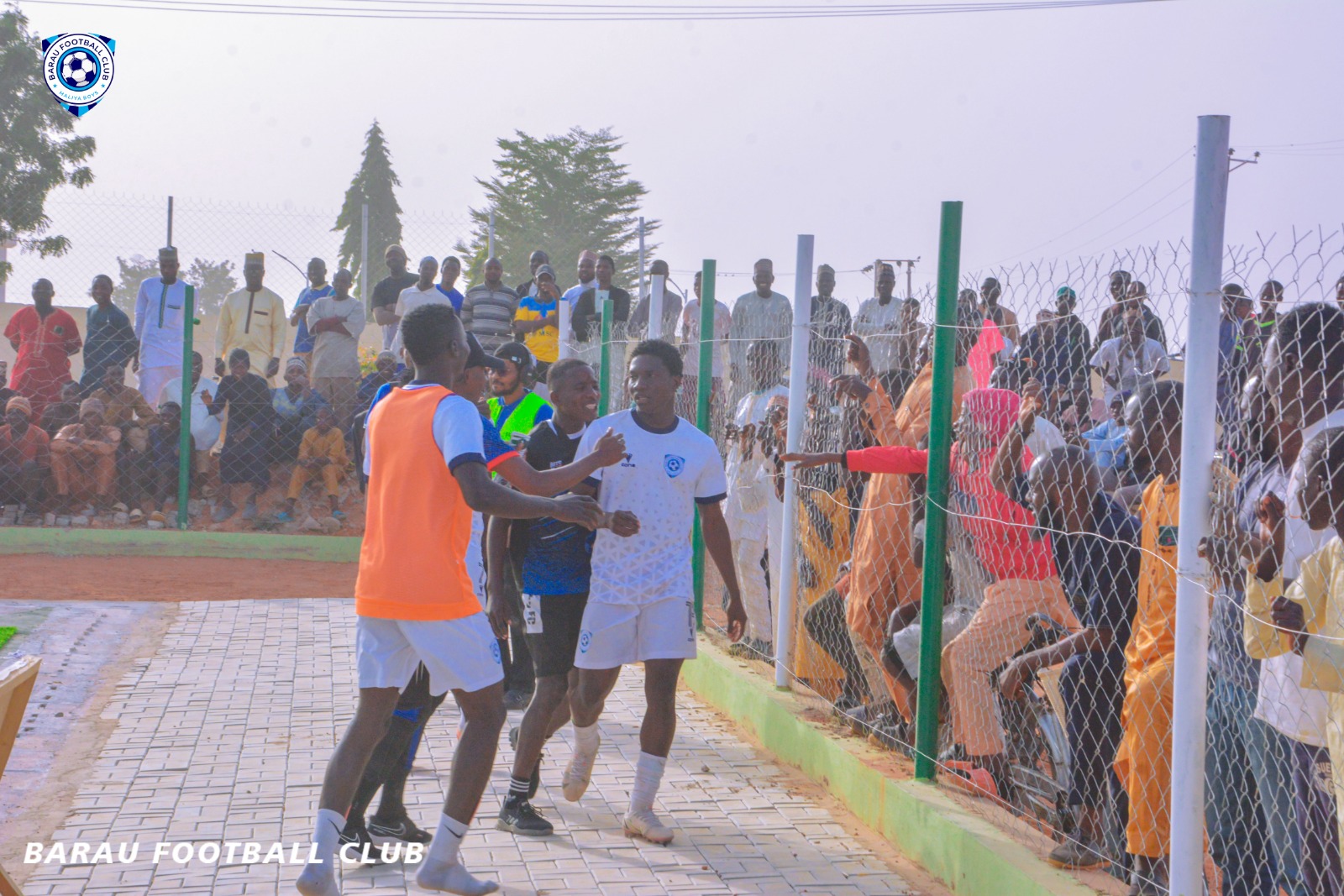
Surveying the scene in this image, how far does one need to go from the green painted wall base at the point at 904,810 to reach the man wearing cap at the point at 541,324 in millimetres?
6048

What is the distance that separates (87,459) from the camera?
1305cm

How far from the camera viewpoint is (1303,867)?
10.9 ft

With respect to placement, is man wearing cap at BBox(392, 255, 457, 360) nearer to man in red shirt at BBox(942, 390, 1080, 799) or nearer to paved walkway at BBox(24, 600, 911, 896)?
paved walkway at BBox(24, 600, 911, 896)

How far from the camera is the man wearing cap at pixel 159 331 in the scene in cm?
1356

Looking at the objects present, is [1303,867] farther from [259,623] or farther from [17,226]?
[17,226]

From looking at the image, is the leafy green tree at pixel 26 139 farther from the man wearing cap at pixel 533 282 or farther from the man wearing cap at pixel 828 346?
the man wearing cap at pixel 828 346

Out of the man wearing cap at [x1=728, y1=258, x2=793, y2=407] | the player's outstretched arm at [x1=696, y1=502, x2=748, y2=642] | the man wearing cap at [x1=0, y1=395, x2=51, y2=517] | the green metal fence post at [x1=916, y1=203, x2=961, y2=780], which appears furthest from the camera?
the man wearing cap at [x1=0, y1=395, x2=51, y2=517]

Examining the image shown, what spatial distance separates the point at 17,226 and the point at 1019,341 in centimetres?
2124

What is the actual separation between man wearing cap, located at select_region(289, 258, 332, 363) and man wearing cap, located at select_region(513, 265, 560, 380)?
102 inches

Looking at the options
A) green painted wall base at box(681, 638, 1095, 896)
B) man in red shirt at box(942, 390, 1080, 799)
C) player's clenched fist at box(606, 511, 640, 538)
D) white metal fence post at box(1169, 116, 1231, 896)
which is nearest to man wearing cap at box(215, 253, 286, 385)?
green painted wall base at box(681, 638, 1095, 896)

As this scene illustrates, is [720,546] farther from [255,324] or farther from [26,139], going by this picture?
[26,139]

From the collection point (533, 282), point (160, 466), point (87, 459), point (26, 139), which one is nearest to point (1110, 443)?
point (533, 282)

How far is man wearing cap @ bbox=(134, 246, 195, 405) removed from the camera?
44.5 feet

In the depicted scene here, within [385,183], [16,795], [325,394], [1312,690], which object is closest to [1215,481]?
[1312,690]
